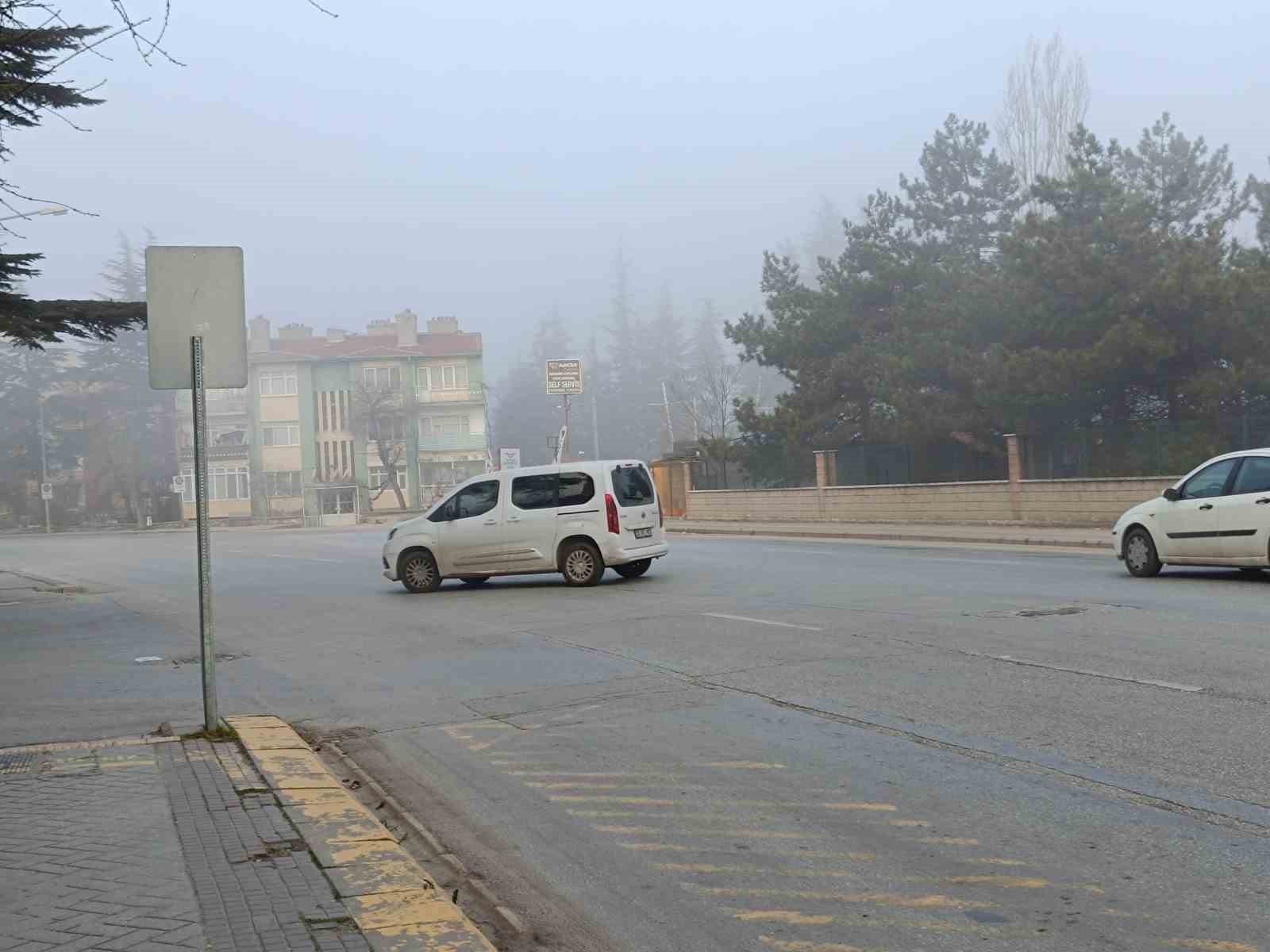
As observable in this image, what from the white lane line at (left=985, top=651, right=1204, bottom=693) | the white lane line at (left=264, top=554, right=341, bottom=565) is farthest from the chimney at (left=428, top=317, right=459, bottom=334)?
the white lane line at (left=985, top=651, right=1204, bottom=693)

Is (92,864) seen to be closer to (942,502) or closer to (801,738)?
(801,738)

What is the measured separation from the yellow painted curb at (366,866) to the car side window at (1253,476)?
12.5 meters

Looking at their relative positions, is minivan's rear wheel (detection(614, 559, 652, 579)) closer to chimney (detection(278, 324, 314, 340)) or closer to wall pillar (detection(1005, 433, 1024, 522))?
wall pillar (detection(1005, 433, 1024, 522))

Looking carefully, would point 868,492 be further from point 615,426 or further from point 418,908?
point 615,426

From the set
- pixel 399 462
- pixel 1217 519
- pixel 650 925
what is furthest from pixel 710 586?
pixel 399 462

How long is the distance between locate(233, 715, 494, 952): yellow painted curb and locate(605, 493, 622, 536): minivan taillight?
461 inches

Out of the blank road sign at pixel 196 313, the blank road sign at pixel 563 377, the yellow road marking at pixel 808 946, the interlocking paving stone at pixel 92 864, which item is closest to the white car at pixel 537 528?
the blank road sign at pixel 196 313

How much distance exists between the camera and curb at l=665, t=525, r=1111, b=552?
26.0m

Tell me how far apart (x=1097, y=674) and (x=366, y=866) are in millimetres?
6214

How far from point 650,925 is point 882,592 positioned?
40.4ft

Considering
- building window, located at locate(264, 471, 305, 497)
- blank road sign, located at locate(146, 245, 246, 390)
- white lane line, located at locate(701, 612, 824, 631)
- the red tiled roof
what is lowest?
white lane line, located at locate(701, 612, 824, 631)

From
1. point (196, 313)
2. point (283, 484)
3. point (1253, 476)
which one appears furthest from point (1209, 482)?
point (283, 484)

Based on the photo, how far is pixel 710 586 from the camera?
19.0m

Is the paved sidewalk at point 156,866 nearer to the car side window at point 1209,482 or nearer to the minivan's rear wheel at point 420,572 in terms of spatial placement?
the minivan's rear wheel at point 420,572
